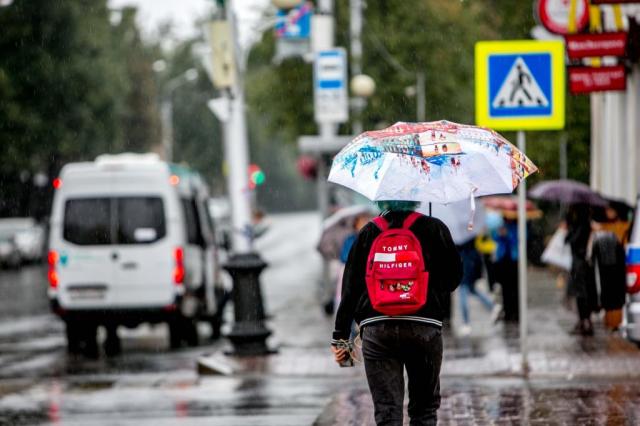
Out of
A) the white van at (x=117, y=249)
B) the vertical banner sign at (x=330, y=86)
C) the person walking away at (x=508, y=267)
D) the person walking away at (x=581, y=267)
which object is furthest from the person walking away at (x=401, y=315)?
the vertical banner sign at (x=330, y=86)

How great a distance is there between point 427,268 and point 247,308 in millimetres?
8138

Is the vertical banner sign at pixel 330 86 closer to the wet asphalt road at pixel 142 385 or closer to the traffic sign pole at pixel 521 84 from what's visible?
the wet asphalt road at pixel 142 385

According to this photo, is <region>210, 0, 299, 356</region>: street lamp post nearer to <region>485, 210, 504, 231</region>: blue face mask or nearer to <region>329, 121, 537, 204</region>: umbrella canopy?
<region>485, 210, 504, 231</region>: blue face mask

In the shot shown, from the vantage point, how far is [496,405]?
1049 centimetres

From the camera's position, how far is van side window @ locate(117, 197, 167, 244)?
1723 centimetres

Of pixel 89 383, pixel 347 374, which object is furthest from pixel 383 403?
pixel 89 383

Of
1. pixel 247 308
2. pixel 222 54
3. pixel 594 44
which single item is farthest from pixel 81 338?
pixel 594 44

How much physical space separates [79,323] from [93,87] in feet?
135

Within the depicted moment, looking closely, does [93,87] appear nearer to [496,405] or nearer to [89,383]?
[89,383]

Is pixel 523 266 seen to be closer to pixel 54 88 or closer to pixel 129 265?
pixel 129 265

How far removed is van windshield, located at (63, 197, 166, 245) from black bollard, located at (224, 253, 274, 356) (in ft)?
7.96

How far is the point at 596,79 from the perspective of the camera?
16.4 m

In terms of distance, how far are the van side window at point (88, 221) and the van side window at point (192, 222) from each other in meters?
1.01

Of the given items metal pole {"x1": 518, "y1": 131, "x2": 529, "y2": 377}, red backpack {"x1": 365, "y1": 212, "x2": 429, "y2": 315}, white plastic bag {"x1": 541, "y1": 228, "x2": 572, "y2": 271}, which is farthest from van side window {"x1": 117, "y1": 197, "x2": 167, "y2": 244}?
red backpack {"x1": 365, "y1": 212, "x2": 429, "y2": 315}
